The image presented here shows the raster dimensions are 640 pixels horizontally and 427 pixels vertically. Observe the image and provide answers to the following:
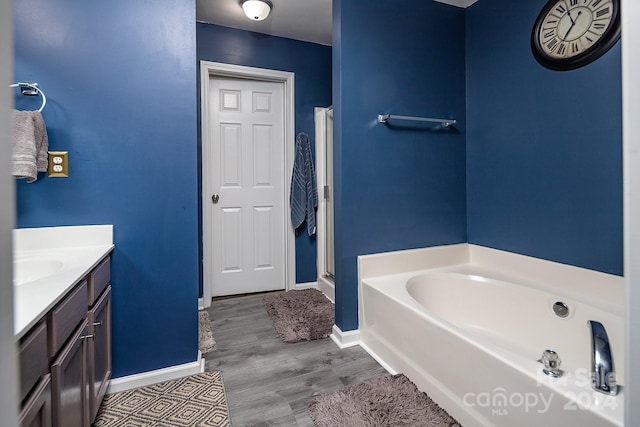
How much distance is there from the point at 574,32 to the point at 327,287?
97.3 inches

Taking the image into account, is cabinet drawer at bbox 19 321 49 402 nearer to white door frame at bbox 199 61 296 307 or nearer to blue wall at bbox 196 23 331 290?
white door frame at bbox 199 61 296 307

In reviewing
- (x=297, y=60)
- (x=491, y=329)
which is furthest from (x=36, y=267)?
(x=297, y=60)

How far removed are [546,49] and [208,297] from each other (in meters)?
3.01

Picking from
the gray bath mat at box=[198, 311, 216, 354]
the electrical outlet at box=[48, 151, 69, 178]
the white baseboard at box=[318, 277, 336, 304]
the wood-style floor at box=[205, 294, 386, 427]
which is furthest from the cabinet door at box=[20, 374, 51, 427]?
the white baseboard at box=[318, 277, 336, 304]

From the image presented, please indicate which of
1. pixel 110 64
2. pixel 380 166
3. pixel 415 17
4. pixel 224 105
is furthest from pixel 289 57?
pixel 110 64

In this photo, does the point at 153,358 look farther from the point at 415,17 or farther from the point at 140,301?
the point at 415,17

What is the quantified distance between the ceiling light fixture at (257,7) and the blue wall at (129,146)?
0.76 meters

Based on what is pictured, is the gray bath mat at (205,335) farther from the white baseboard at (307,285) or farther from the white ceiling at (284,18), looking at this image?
the white ceiling at (284,18)

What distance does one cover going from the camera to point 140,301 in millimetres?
1634

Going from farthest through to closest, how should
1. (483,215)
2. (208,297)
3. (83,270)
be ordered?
(208,297), (483,215), (83,270)

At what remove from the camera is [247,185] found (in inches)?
118

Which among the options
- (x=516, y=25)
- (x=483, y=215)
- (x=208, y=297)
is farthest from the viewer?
(x=208, y=297)

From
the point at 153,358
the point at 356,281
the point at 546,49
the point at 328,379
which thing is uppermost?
the point at 546,49

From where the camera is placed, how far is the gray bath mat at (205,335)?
2.04m
